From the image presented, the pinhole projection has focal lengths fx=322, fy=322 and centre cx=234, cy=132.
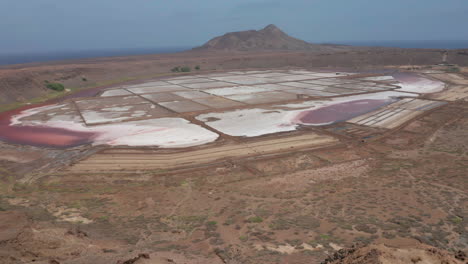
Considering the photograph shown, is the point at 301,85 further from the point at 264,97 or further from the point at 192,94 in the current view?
the point at 192,94

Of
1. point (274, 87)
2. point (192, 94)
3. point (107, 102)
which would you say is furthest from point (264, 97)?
point (107, 102)

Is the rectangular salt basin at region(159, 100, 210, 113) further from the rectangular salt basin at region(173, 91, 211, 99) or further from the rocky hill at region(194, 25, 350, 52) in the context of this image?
the rocky hill at region(194, 25, 350, 52)

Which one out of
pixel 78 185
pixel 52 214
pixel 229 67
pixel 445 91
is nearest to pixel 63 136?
pixel 78 185

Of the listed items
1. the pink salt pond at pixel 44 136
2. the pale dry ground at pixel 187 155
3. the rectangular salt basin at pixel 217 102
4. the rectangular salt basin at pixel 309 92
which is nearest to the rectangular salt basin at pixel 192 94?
the rectangular salt basin at pixel 217 102

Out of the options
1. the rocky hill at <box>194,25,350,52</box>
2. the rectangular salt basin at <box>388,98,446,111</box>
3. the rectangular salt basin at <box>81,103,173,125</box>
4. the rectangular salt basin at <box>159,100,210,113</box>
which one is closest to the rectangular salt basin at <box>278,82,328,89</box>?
the rectangular salt basin at <box>388,98,446,111</box>

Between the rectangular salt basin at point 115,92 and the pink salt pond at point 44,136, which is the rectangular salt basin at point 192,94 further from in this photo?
the pink salt pond at point 44,136
